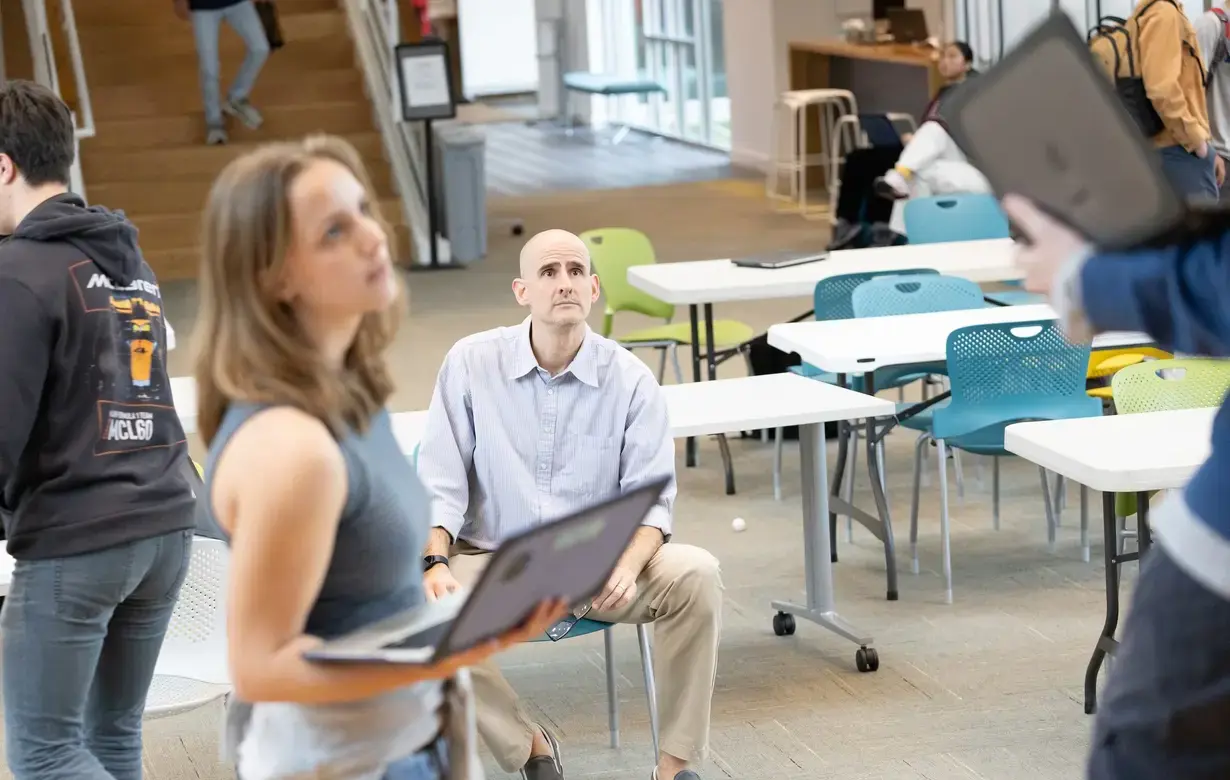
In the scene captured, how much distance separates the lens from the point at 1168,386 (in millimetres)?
4438

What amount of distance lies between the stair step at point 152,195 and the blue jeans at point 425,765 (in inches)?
416

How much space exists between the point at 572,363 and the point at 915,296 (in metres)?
2.20

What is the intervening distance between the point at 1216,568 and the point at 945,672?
9.77 ft

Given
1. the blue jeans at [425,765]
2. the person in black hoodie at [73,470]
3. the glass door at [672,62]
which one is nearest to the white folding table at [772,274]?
the person in black hoodie at [73,470]

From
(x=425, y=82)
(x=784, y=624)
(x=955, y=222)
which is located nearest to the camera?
(x=784, y=624)

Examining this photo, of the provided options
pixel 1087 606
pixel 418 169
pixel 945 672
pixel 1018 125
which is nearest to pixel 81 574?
pixel 1018 125

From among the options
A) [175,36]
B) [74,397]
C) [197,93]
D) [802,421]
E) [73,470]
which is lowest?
[802,421]

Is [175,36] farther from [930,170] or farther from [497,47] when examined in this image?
[497,47]

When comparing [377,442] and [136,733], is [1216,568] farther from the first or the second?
[136,733]

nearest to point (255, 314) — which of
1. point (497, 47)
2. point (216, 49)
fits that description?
point (216, 49)

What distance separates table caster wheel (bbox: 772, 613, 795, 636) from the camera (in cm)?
485

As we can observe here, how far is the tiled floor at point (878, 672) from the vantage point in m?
4.01

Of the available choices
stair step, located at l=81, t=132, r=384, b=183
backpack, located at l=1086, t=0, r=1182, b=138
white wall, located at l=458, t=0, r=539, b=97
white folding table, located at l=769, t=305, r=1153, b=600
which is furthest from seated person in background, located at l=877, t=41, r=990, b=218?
white wall, located at l=458, t=0, r=539, b=97

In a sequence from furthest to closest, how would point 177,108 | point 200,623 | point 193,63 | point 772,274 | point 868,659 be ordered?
1. point 193,63
2. point 177,108
3. point 772,274
4. point 868,659
5. point 200,623
